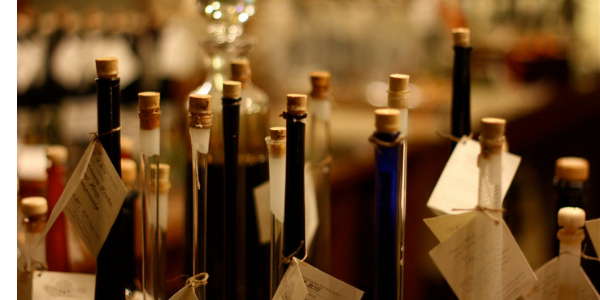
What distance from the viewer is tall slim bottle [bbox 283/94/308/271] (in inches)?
21.6

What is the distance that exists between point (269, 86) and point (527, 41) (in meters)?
0.84

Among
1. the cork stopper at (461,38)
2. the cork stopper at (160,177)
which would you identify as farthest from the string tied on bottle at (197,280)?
the cork stopper at (461,38)

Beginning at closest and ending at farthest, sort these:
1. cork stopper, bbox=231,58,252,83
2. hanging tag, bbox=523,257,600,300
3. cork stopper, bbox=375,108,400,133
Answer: cork stopper, bbox=375,108,400,133 → hanging tag, bbox=523,257,600,300 → cork stopper, bbox=231,58,252,83

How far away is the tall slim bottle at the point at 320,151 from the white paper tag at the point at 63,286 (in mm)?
254

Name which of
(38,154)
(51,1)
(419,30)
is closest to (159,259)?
(38,154)

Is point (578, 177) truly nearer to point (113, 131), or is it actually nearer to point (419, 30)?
point (113, 131)

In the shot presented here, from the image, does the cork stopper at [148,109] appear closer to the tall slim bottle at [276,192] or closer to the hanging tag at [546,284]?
the tall slim bottle at [276,192]

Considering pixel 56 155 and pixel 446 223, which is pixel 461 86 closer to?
pixel 446 223

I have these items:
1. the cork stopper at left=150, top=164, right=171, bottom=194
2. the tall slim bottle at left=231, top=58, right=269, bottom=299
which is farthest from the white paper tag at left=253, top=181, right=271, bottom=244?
the cork stopper at left=150, top=164, right=171, bottom=194

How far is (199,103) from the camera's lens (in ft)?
1.84

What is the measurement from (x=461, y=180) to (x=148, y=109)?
33 centimetres

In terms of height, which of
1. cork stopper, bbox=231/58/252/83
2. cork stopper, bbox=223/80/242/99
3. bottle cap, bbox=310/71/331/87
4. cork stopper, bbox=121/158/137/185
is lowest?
cork stopper, bbox=121/158/137/185

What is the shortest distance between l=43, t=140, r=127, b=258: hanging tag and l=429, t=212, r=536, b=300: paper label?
0.98ft

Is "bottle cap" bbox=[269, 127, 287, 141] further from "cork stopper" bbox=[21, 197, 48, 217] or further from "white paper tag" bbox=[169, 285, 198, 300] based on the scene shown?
"cork stopper" bbox=[21, 197, 48, 217]
